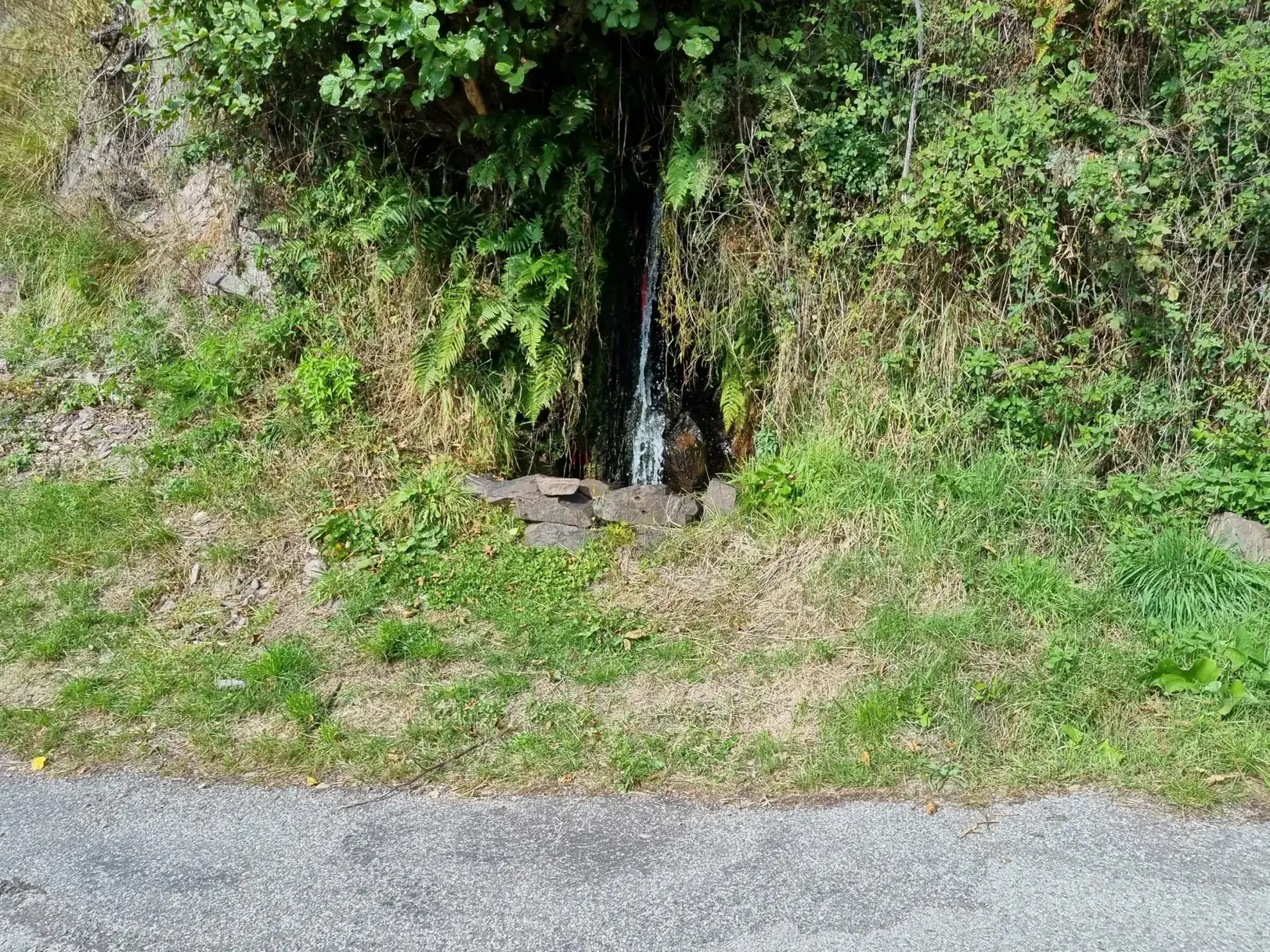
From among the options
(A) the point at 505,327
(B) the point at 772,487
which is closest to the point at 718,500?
(B) the point at 772,487

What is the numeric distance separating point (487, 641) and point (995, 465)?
9.70 ft

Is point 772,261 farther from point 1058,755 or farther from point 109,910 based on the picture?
point 109,910

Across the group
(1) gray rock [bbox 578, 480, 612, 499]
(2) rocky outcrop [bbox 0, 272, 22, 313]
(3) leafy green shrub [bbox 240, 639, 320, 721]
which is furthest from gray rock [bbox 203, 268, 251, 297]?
(3) leafy green shrub [bbox 240, 639, 320, 721]

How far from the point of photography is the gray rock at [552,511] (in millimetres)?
6168

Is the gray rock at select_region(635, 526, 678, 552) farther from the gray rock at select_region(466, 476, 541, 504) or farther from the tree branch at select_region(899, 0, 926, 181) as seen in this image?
the tree branch at select_region(899, 0, 926, 181)

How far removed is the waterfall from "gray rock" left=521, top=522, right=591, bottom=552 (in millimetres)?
1300

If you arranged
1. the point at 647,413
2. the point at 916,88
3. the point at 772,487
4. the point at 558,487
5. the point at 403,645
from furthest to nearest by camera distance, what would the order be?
the point at 647,413
the point at 558,487
the point at 772,487
the point at 916,88
the point at 403,645

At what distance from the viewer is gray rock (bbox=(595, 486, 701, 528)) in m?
6.16

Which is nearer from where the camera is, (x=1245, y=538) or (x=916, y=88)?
(x=1245, y=538)

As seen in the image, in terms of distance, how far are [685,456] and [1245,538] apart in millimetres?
3567

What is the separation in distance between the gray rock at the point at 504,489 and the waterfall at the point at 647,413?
1.24m

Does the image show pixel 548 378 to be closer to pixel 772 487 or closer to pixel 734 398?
pixel 734 398

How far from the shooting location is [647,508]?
245 inches

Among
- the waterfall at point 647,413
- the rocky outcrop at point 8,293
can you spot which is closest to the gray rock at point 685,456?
the waterfall at point 647,413
